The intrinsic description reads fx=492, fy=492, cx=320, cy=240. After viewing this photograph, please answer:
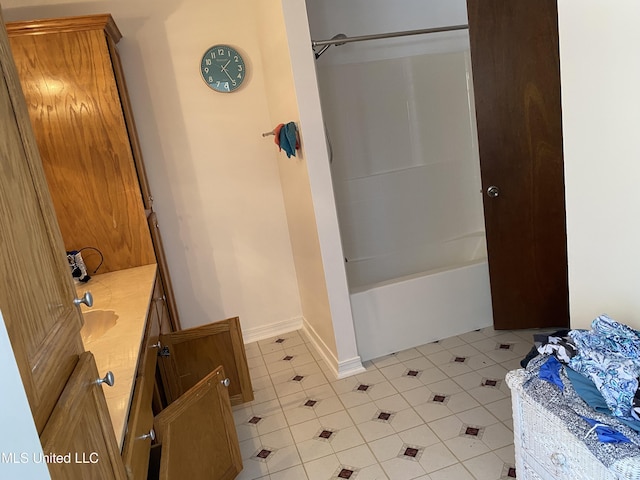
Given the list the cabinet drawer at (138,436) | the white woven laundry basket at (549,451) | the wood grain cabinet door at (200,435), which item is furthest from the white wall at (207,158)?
the white woven laundry basket at (549,451)

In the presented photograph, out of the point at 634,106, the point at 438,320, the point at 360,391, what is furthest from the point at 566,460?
the point at 438,320

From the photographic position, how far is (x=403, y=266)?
3654 mm

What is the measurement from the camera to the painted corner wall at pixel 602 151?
116 cm

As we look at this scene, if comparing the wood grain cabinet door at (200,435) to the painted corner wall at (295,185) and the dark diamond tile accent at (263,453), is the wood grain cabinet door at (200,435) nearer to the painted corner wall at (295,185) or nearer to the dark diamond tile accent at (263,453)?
the dark diamond tile accent at (263,453)

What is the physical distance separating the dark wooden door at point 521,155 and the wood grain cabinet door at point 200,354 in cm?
154

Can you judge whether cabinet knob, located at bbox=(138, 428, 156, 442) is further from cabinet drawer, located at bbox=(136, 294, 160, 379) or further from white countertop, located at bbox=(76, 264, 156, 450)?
cabinet drawer, located at bbox=(136, 294, 160, 379)

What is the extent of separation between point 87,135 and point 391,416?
2.06m

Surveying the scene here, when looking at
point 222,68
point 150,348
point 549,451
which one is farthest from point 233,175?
point 549,451

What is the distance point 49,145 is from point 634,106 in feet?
8.13

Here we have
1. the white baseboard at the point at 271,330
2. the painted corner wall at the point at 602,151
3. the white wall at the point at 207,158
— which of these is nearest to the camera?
the painted corner wall at the point at 602,151

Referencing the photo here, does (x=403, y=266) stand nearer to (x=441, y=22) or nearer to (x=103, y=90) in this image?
(x=441, y=22)

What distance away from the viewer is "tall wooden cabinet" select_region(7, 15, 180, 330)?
2.39 meters

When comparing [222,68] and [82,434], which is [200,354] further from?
[222,68]

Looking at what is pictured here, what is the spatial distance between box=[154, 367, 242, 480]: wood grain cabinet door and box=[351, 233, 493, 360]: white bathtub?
1098 millimetres
